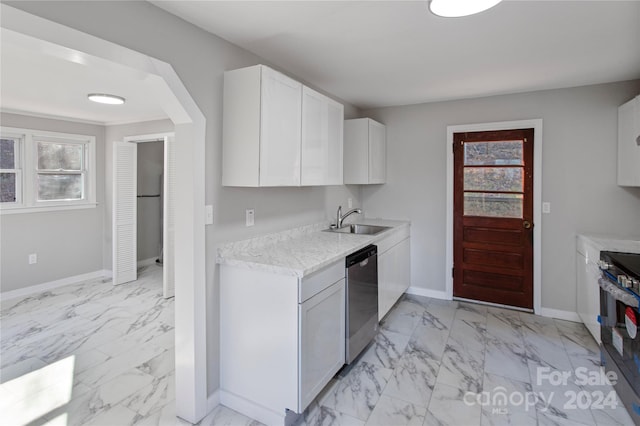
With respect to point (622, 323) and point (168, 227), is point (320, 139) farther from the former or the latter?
point (168, 227)

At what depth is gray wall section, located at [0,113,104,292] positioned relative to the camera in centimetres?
420

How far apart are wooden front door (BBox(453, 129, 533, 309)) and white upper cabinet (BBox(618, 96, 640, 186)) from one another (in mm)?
→ 715

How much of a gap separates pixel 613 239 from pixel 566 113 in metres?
1.34

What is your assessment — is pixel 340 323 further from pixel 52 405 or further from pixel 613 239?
pixel 613 239

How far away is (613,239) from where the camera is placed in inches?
115

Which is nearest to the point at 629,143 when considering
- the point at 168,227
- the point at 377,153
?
the point at 377,153

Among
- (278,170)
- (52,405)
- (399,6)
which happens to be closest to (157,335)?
(52,405)

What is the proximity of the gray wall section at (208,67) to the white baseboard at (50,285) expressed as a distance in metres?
3.77

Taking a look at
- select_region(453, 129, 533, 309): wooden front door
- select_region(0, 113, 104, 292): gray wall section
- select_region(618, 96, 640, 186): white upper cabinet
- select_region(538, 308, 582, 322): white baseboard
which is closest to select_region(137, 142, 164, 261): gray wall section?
select_region(0, 113, 104, 292): gray wall section

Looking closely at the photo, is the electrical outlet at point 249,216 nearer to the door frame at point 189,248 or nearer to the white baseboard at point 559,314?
the door frame at point 189,248

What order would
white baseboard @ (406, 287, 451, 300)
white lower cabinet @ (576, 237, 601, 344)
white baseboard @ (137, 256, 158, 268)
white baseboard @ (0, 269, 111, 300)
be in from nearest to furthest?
white lower cabinet @ (576, 237, 601, 344) → white baseboard @ (406, 287, 451, 300) → white baseboard @ (0, 269, 111, 300) → white baseboard @ (137, 256, 158, 268)

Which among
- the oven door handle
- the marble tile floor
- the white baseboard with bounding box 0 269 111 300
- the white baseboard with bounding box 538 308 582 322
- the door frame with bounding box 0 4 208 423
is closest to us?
the oven door handle

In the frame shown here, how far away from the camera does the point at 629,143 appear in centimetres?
296

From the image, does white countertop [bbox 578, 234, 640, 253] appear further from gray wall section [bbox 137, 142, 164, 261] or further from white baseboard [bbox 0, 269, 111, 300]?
gray wall section [bbox 137, 142, 164, 261]
